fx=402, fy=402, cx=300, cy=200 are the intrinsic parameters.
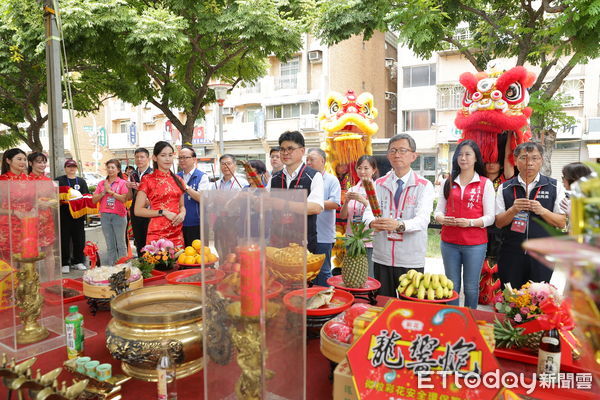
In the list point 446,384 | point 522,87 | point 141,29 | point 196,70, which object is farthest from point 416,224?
point 196,70

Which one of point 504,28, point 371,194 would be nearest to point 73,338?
point 371,194

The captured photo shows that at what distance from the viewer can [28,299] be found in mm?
1501

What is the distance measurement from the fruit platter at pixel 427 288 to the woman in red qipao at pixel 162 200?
1.84m

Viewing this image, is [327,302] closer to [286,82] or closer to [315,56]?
[315,56]

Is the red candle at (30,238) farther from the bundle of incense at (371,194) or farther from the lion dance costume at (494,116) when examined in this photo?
the lion dance costume at (494,116)

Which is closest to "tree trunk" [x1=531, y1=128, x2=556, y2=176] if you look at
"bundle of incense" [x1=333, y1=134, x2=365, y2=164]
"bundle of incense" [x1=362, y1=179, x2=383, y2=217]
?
"bundle of incense" [x1=333, y1=134, x2=365, y2=164]

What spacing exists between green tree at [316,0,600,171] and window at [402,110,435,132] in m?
9.59

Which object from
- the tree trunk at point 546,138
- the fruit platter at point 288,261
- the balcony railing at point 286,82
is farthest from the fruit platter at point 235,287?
the balcony railing at point 286,82

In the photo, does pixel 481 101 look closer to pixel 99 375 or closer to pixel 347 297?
pixel 347 297

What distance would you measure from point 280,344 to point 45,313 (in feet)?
3.67

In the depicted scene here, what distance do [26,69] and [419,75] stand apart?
13231 millimetres

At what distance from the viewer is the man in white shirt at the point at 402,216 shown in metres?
2.58

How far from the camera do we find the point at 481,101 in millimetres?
3789

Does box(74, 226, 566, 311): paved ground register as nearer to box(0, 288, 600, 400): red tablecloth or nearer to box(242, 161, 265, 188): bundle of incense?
box(0, 288, 600, 400): red tablecloth
